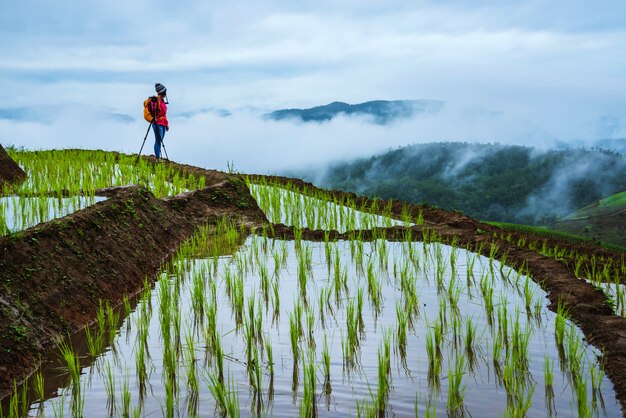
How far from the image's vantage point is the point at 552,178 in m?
104

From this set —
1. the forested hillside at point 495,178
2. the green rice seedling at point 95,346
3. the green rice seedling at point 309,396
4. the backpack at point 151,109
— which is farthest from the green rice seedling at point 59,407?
the forested hillside at point 495,178

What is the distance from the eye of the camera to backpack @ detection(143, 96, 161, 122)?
47.2 ft

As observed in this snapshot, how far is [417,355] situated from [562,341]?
112 cm

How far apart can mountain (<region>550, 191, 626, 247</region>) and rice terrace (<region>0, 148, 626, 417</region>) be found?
4394 cm

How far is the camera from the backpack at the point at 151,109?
47.2 ft

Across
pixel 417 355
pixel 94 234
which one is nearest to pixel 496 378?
pixel 417 355

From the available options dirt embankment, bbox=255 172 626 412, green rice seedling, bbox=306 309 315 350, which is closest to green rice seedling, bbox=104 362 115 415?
green rice seedling, bbox=306 309 315 350

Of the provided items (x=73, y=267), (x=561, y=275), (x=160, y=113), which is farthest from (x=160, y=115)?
(x=561, y=275)

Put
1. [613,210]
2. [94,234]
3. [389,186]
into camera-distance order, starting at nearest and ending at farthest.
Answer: [94,234]
[613,210]
[389,186]

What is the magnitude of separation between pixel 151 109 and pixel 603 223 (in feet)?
160

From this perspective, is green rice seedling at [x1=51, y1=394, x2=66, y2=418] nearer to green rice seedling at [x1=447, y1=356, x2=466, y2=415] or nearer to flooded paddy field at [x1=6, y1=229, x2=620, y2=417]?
flooded paddy field at [x1=6, y1=229, x2=620, y2=417]

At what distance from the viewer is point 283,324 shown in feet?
17.5

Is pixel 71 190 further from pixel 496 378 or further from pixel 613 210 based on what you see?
pixel 613 210

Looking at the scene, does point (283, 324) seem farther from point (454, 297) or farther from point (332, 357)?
point (454, 297)
